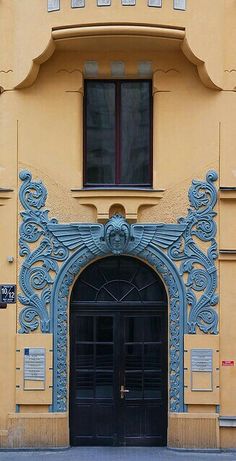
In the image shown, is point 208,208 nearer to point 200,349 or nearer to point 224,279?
point 224,279

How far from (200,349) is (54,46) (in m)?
5.94

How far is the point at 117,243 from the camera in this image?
1557cm

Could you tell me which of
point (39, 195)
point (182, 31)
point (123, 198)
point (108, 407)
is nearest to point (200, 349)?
point (108, 407)

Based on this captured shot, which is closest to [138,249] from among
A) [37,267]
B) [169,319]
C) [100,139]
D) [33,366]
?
[169,319]

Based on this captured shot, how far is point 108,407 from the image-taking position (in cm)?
1593

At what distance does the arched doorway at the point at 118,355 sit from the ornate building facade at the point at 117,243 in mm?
26

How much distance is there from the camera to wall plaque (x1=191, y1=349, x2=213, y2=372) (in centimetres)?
1560

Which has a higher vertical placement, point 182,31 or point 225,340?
point 182,31

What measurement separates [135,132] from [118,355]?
160 inches

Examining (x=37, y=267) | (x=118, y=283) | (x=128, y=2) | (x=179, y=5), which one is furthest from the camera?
(x=118, y=283)

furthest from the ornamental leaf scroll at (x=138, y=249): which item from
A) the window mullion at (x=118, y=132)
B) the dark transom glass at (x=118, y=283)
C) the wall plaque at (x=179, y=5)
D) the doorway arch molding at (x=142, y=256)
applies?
the wall plaque at (x=179, y=5)

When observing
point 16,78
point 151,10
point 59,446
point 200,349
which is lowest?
point 59,446

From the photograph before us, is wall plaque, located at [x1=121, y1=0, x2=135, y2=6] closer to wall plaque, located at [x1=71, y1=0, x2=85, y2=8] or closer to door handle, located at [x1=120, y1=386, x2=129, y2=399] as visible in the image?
wall plaque, located at [x1=71, y1=0, x2=85, y2=8]

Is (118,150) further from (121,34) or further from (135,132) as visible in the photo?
(121,34)
